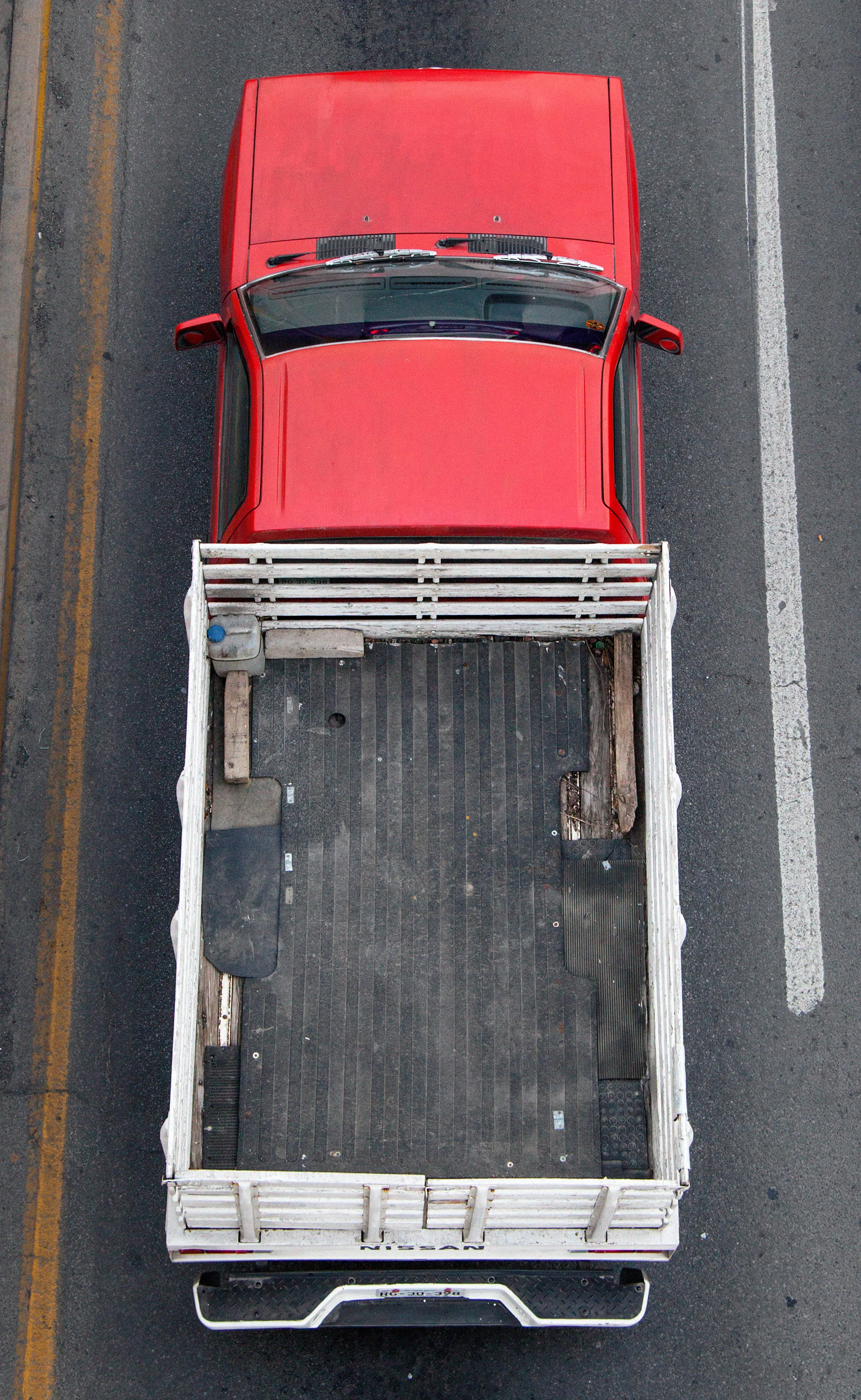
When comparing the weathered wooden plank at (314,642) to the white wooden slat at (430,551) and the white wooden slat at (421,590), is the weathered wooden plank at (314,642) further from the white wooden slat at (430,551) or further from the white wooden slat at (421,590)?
the white wooden slat at (430,551)

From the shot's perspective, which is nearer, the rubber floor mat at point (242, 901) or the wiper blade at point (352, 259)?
the rubber floor mat at point (242, 901)

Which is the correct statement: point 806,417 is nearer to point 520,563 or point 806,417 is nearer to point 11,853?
point 520,563

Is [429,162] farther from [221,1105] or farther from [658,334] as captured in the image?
[221,1105]

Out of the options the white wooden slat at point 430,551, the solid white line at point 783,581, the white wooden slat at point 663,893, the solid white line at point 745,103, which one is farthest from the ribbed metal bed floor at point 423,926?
the solid white line at point 745,103

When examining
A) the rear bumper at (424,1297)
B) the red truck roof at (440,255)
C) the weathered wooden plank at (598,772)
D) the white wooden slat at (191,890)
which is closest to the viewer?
the white wooden slat at (191,890)

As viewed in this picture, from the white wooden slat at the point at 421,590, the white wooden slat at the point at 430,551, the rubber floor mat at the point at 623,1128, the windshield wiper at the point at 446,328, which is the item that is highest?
the windshield wiper at the point at 446,328

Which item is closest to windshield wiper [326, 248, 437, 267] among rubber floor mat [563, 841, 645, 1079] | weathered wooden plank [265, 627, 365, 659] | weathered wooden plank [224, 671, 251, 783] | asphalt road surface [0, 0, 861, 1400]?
asphalt road surface [0, 0, 861, 1400]

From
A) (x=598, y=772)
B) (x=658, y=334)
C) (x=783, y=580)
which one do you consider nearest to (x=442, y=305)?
(x=658, y=334)
